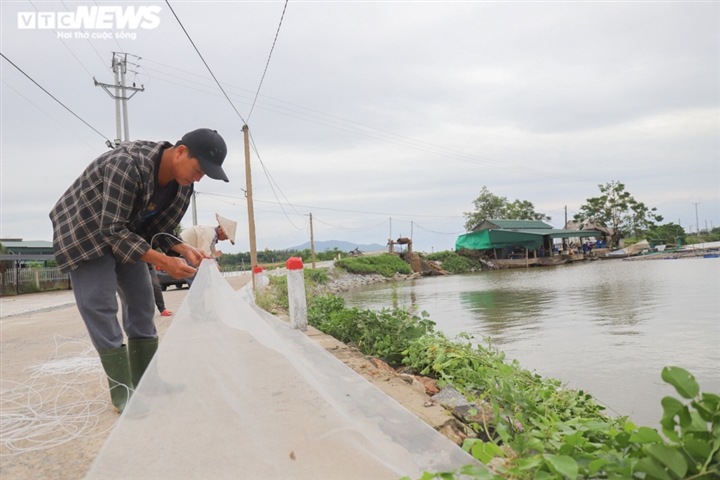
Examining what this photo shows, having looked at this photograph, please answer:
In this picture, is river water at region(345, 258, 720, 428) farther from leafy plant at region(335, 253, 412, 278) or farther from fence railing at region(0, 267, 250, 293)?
fence railing at region(0, 267, 250, 293)

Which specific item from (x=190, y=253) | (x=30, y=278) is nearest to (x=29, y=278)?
(x=30, y=278)

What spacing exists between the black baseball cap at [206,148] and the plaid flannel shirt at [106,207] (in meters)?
0.23

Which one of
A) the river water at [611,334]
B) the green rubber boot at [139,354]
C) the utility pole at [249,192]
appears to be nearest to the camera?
the green rubber boot at [139,354]

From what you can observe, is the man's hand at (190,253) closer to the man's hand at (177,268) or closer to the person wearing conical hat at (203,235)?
the man's hand at (177,268)

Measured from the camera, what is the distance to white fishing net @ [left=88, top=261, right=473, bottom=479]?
150 centimetres

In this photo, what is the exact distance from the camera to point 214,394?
70.4 inches

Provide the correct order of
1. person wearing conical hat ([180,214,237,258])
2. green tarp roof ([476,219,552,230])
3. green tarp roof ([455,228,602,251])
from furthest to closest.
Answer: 1. green tarp roof ([476,219,552,230])
2. green tarp roof ([455,228,602,251])
3. person wearing conical hat ([180,214,237,258])

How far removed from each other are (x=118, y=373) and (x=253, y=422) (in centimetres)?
108

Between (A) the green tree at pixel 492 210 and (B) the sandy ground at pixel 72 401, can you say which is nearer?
(B) the sandy ground at pixel 72 401

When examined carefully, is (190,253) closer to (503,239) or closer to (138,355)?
(138,355)

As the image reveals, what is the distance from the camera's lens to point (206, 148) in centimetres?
225

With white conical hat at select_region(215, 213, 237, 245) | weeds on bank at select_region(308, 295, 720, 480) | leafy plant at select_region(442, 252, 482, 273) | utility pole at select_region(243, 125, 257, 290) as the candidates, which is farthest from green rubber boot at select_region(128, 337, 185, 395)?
leafy plant at select_region(442, 252, 482, 273)

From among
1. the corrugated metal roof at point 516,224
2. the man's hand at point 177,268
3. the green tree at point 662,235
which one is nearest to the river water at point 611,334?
the man's hand at point 177,268

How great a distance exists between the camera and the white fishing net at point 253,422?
150 centimetres
